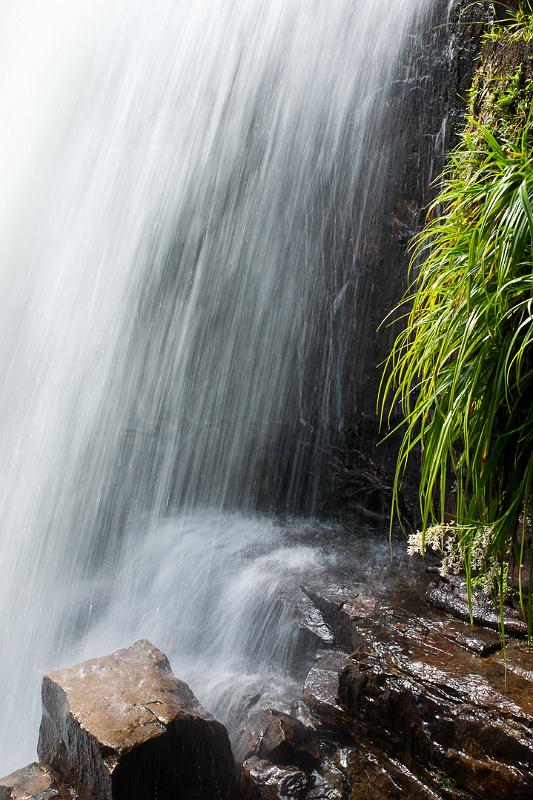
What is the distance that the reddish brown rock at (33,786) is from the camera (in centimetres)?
353

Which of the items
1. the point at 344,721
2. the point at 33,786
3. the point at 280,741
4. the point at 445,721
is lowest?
the point at 33,786

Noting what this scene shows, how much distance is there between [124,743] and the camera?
322cm

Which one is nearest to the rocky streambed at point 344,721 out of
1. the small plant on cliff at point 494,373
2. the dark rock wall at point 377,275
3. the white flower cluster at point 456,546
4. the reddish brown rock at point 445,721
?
the reddish brown rock at point 445,721

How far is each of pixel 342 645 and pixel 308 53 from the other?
765 centimetres

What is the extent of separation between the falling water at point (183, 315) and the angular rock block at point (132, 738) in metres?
1.74

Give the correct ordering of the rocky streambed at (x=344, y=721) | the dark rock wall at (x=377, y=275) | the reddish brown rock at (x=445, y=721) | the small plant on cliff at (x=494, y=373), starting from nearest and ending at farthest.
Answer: the small plant on cliff at (x=494, y=373) → the reddish brown rock at (x=445, y=721) → the rocky streambed at (x=344, y=721) → the dark rock wall at (x=377, y=275)

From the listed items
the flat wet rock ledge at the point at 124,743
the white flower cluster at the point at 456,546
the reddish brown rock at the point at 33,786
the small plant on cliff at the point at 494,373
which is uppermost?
the small plant on cliff at the point at 494,373

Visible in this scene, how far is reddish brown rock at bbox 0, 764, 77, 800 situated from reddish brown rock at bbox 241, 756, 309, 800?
109cm

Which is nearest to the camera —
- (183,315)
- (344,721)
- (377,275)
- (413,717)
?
(413,717)

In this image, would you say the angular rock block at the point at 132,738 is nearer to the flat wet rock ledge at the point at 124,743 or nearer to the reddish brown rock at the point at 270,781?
the flat wet rock ledge at the point at 124,743

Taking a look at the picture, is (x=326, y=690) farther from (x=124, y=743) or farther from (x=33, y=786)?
(x=33, y=786)

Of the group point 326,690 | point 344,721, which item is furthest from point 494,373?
point 326,690

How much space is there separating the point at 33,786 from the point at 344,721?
2.04m

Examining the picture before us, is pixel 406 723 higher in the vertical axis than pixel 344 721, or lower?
higher
